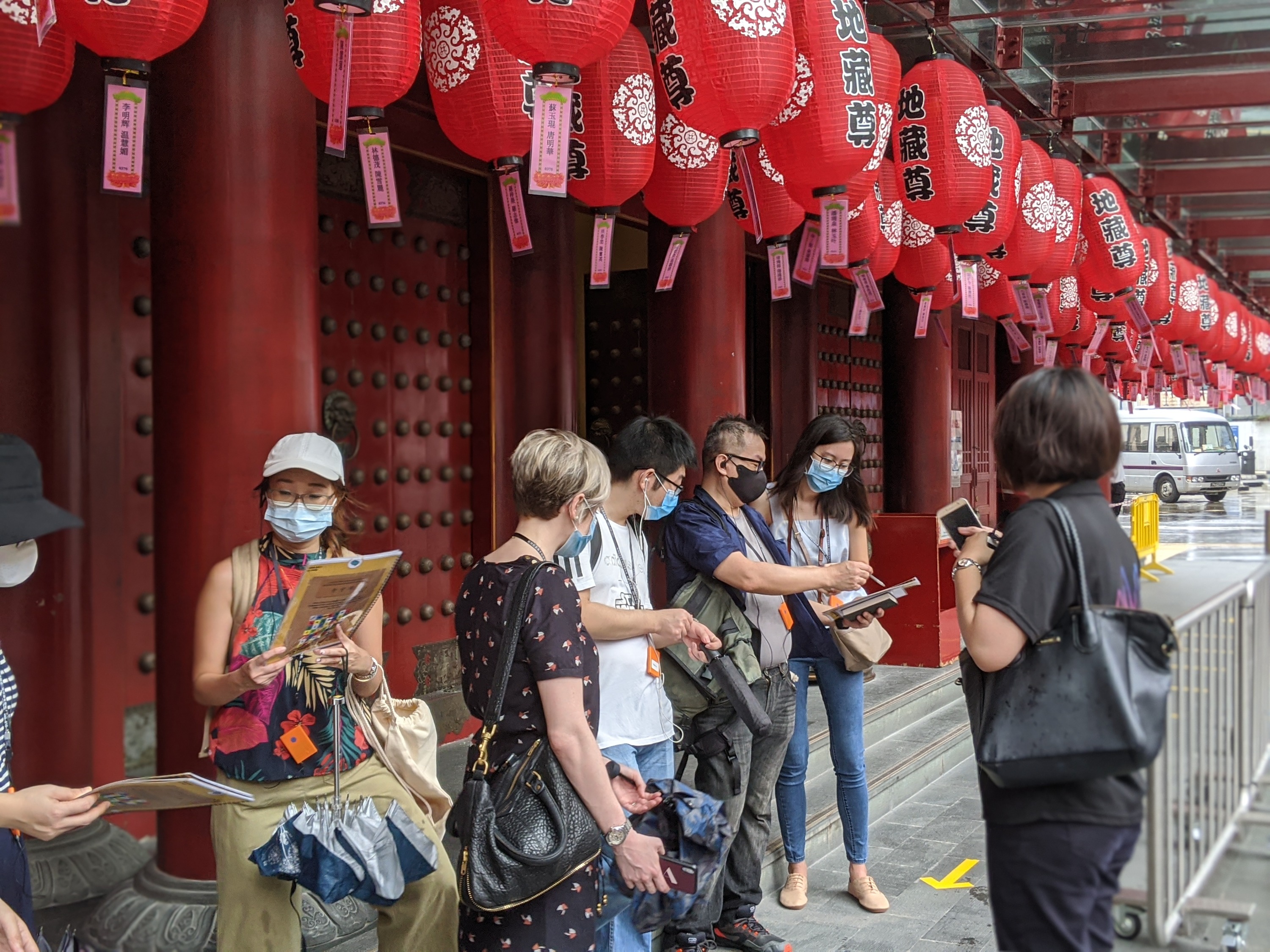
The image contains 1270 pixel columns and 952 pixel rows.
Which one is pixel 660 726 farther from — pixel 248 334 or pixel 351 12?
pixel 351 12

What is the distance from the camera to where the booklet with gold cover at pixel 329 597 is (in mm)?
2441

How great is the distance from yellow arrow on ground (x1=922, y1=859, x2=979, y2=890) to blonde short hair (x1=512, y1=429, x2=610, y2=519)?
3.11 metres

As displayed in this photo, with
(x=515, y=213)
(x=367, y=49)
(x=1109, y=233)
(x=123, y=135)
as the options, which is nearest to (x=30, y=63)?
(x=123, y=135)

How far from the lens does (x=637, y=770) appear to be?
10.0 feet

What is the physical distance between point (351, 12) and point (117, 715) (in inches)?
109

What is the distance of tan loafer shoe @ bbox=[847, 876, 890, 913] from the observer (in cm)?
461

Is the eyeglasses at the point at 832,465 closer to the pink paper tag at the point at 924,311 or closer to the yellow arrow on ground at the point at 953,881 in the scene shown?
the yellow arrow on ground at the point at 953,881

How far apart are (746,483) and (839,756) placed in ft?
4.23

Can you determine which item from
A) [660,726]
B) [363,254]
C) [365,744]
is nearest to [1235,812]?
[660,726]

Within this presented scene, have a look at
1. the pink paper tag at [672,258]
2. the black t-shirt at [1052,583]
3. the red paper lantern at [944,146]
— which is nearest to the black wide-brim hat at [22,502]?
the black t-shirt at [1052,583]

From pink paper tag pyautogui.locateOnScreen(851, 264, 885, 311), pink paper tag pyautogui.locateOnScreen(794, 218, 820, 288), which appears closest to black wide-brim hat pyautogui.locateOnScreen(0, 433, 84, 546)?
pink paper tag pyautogui.locateOnScreen(794, 218, 820, 288)

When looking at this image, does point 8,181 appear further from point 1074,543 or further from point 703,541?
point 1074,543

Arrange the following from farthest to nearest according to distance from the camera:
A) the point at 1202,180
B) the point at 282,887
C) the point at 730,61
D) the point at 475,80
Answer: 1. the point at 1202,180
2. the point at 475,80
3. the point at 730,61
4. the point at 282,887

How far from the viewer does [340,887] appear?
108 inches
